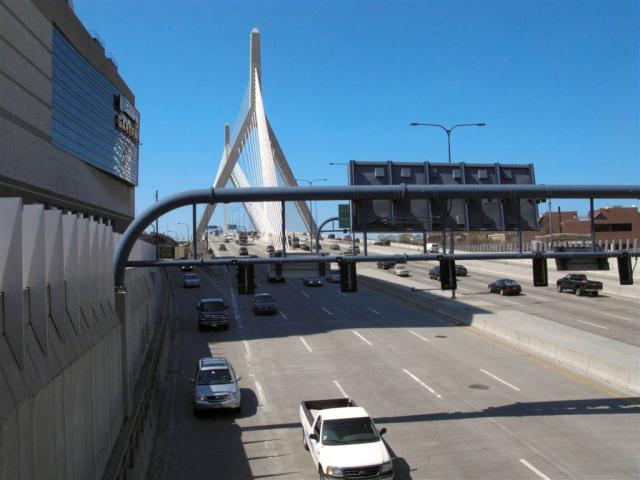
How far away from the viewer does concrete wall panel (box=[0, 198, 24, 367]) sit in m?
6.45

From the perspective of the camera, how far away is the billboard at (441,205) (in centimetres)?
1512

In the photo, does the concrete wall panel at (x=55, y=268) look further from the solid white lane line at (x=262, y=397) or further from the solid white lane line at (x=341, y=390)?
the solid white lane line at (x=341, y=390)

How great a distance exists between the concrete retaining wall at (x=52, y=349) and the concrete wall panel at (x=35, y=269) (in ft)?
0.04

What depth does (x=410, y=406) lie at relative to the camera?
17.6 metres

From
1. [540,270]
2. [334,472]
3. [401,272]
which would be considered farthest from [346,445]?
[401,272]

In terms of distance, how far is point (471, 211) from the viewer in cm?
1575

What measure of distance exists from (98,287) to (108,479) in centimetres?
363

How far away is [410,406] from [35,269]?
12.9 m

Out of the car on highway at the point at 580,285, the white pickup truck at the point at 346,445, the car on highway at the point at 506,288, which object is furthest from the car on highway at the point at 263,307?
the white pickup truck at the point at 346,445

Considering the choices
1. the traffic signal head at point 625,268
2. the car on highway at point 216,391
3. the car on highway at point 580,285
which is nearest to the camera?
Answer: the traffic signal head at point 625,268

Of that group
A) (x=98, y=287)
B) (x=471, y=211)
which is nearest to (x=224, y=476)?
(x=98, y=287)

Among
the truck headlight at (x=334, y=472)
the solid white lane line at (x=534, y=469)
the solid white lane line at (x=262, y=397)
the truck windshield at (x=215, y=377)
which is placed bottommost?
the solid white lane line at (x=262, y=397)

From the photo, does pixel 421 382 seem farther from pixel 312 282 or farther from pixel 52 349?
pixel 312 282

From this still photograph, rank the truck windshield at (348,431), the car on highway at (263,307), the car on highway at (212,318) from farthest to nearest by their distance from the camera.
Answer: the car on highway at (263,307)
the car on highway at (212,318)
the truck windshield at (348,431)
